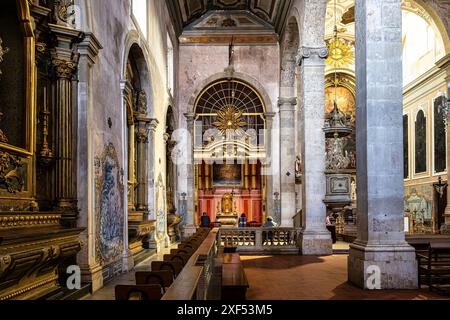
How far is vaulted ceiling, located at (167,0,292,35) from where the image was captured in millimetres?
20938

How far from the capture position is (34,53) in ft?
23.9

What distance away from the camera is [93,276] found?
8102 mm

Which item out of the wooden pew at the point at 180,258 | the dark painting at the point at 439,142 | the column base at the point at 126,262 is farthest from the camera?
the dark painting at the point at 439,142

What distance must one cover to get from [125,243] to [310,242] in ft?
18.5

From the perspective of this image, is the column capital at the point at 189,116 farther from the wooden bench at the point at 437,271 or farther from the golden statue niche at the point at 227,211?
the wooden bench at the point at 437,271

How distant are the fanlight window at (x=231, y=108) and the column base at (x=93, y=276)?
1590cm

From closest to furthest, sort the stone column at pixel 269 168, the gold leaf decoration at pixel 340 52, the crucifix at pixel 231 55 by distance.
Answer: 1. the stone column at pixel 269 168
2. the crucifix at pixel 231 55
3. the gold leaf decoration at pixel 340 52

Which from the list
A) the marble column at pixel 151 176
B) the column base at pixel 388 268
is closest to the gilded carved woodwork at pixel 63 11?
the column base at pixel 388 268

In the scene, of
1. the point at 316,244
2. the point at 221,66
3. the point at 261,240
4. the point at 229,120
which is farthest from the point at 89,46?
the point at 229,120

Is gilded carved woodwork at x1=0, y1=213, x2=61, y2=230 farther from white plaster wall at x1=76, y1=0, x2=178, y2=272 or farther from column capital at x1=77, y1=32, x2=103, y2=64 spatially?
column capital at x1=77, y1=32, x2=103, y2=64

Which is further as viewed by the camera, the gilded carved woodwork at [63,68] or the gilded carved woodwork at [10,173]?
the gilded carved woodwork at [63,68]

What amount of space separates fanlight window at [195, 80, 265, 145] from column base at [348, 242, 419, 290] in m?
15.8

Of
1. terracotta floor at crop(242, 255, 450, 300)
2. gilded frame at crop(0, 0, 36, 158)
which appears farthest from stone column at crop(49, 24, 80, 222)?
terracotta floor at crop(242, 255, 450, 300)

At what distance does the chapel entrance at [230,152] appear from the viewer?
2400 centimetres
